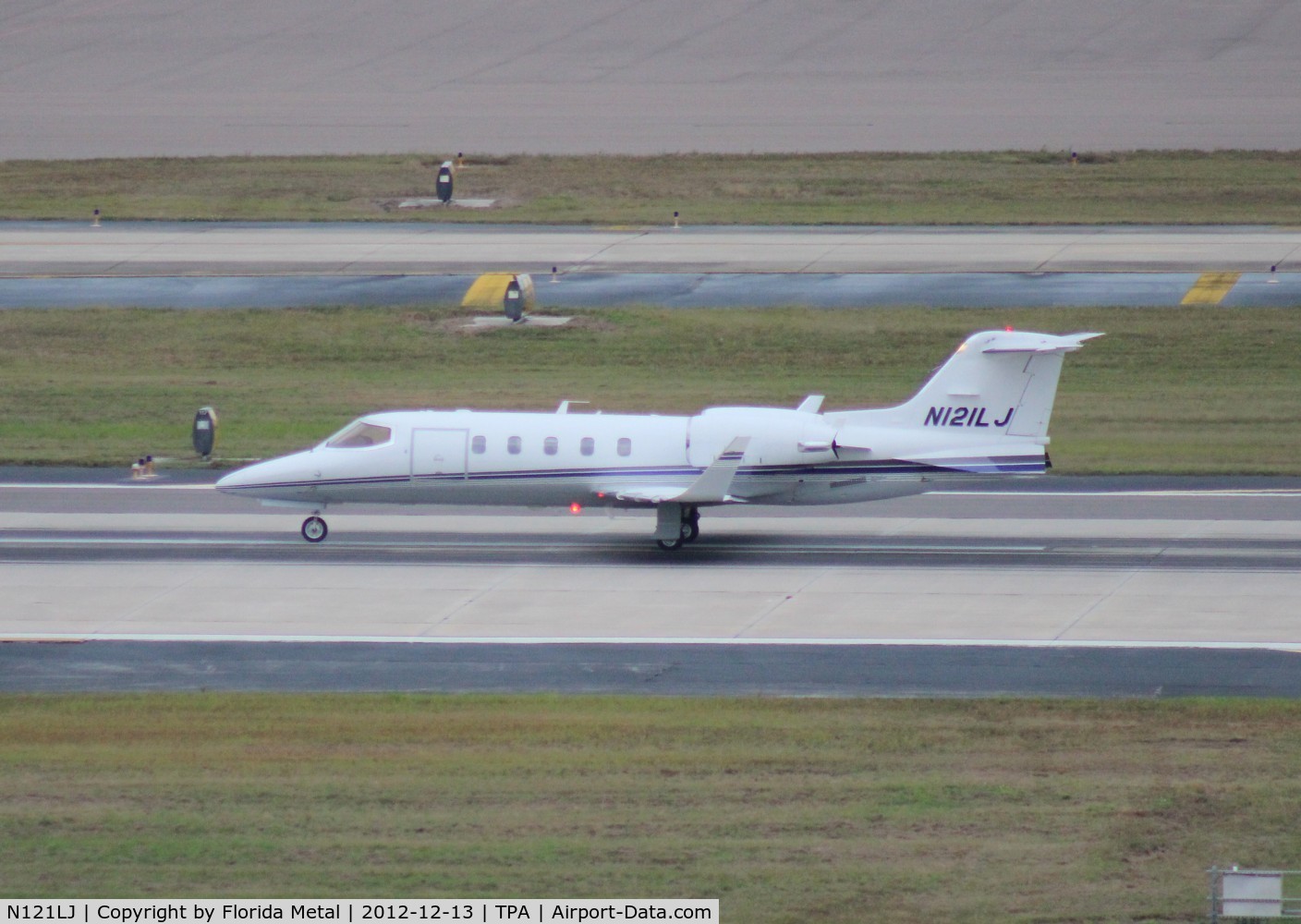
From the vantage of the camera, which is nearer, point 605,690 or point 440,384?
point 605,690

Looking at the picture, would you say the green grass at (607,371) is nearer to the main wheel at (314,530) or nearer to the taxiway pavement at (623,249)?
the taxiway pavement at (623,249)

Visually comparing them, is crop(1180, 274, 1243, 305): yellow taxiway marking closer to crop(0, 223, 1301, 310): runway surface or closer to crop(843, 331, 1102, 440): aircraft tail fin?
crop(0, 223, 1301, 310): runway surface

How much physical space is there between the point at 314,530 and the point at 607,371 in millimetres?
13764

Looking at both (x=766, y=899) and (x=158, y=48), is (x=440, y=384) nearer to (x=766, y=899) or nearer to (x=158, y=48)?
(x=766, y=899)

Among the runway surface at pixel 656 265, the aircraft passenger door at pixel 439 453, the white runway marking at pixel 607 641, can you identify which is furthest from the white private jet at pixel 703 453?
the runway surface at pixel 656 265

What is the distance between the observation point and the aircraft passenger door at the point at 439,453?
2938cm

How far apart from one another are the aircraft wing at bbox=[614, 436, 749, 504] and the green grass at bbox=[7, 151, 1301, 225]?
30.7 m

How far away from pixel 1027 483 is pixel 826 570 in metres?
8.44

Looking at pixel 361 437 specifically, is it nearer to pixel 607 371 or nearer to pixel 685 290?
pixel 607 371

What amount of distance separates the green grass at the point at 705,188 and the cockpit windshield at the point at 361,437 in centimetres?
2971

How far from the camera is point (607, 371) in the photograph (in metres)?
43.0

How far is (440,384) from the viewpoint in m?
42.2

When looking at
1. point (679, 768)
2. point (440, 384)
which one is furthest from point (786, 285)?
point (679, 768)

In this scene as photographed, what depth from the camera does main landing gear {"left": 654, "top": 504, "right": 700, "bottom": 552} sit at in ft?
96.6
